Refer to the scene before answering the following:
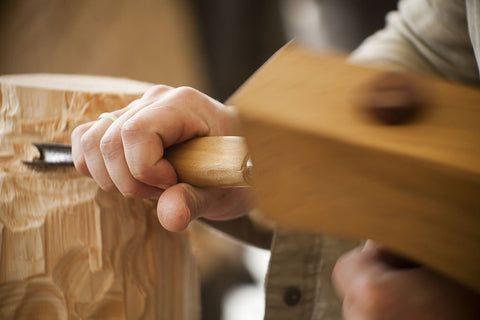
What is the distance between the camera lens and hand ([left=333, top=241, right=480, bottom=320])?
282mm

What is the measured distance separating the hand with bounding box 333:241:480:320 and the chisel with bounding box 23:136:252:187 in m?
0.19

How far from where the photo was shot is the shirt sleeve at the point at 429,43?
3.05 feet

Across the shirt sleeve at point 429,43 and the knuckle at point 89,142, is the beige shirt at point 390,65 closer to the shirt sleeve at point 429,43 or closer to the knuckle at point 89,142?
the shirt sleeve at point 429,43

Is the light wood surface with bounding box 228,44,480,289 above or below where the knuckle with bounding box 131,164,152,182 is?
above

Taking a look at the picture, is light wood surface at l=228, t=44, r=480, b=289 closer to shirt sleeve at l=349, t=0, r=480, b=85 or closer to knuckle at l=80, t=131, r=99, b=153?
knuckle at l=80, t=131, r=99, b=153

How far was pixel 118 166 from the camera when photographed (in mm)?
534

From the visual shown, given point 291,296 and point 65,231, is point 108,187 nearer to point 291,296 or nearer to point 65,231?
point 65,231

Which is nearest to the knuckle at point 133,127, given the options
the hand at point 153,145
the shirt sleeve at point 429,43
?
the hand at point 153,145

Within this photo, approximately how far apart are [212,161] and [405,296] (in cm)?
27

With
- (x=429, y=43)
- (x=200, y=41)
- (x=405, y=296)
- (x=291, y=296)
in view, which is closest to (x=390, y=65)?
(x=429, y=43)

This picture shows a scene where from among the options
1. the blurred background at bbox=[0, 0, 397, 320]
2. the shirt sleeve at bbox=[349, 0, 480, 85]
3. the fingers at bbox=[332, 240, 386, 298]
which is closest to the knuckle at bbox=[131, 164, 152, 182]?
the fingers at bbox=[332, 240, 386, 298]

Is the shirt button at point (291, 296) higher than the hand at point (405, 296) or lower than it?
lower

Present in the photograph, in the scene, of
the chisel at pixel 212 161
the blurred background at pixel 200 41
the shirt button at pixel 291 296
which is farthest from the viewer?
the blurred background at pixel 200 41

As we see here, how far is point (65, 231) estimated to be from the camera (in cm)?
61
